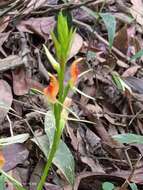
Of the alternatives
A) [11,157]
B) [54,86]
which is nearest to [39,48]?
[11,157]

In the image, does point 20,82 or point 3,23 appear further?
point 3,23

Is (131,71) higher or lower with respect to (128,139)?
lower

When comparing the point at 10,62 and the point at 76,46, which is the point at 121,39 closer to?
the point at 76,46

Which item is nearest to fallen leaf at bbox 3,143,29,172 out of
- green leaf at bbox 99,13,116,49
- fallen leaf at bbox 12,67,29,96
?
fallen leaf at bbox 12,67,29,96

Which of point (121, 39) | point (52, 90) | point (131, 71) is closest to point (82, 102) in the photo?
point (131, 71)

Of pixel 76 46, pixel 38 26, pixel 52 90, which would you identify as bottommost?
pixel 76 46

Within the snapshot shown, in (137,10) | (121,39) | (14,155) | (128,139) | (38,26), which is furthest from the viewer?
(137,10)

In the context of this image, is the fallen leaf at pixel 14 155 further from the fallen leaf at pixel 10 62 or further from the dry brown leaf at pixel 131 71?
the dry brown leaf at pixel 131 71

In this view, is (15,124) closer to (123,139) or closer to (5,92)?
(5,92)

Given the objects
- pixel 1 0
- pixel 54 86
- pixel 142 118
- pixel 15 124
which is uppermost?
pixel 54 86
